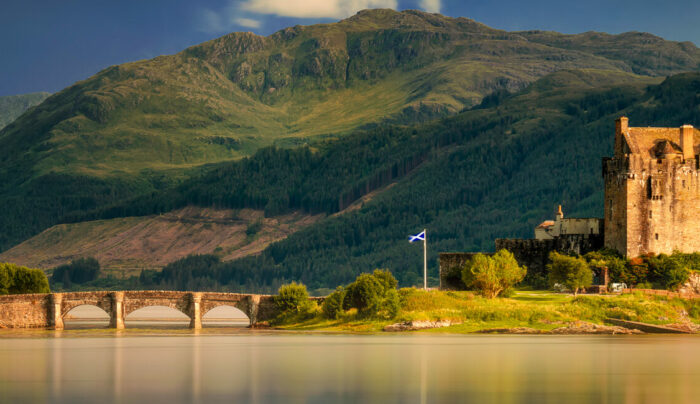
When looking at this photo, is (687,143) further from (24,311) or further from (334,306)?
(24,311)

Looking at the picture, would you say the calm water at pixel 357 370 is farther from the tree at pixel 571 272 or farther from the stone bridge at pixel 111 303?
the stone bridge at pixel 111 303

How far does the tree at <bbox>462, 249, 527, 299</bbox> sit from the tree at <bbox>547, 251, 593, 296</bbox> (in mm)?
4719

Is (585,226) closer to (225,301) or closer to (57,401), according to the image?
(225,301)

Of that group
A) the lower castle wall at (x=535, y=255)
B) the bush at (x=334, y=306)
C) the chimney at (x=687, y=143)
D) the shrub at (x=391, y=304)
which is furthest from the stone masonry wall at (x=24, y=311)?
the chimney at (x=687, y=143)

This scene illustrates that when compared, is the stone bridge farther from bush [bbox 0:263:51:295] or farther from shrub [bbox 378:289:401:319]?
shrub [bbox 378:289:401:319]

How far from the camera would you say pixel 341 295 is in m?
143

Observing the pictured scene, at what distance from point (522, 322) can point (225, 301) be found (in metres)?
45.1

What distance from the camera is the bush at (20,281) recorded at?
6604 inches

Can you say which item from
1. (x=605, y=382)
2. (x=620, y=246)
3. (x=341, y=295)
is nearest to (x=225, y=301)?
(x=341, y=295)

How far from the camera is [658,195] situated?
14150cm

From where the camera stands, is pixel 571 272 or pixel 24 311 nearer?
pixel 571 272

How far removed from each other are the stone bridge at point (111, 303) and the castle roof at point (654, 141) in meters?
53.5

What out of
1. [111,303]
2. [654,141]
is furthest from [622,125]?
[111,303]

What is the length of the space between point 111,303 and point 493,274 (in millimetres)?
56024
